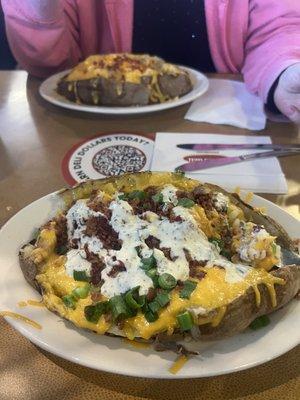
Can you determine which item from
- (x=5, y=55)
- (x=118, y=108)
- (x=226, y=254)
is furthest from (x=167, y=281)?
(x=5, y=55)

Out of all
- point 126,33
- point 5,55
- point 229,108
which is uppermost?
point 126,33

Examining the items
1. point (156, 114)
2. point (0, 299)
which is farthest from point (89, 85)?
point (0, 299)

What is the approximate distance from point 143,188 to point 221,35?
3.22ft

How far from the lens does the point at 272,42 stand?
4.72 feet

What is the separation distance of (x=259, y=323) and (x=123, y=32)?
1.24 metres

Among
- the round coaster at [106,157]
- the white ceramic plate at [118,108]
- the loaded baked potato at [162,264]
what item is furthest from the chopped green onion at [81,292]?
the white ceramic plate at [118,108]

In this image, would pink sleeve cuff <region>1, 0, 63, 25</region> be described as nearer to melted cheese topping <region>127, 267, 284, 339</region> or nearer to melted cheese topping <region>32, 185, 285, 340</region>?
melted cheese topping <region>32, 185, 285, 340</region>

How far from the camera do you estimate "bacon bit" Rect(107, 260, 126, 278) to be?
1.96 ft

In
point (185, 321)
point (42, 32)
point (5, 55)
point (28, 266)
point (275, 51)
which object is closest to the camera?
point (185, 321)

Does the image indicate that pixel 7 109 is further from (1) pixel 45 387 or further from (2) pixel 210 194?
(1) pixel 45 387

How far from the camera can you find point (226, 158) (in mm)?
1084

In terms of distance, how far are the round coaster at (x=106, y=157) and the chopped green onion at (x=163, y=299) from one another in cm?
51

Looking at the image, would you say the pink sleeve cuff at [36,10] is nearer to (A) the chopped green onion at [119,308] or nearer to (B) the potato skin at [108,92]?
(B) the potato skin at [108,92]

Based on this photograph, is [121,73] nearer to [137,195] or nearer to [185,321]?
[137,195]
